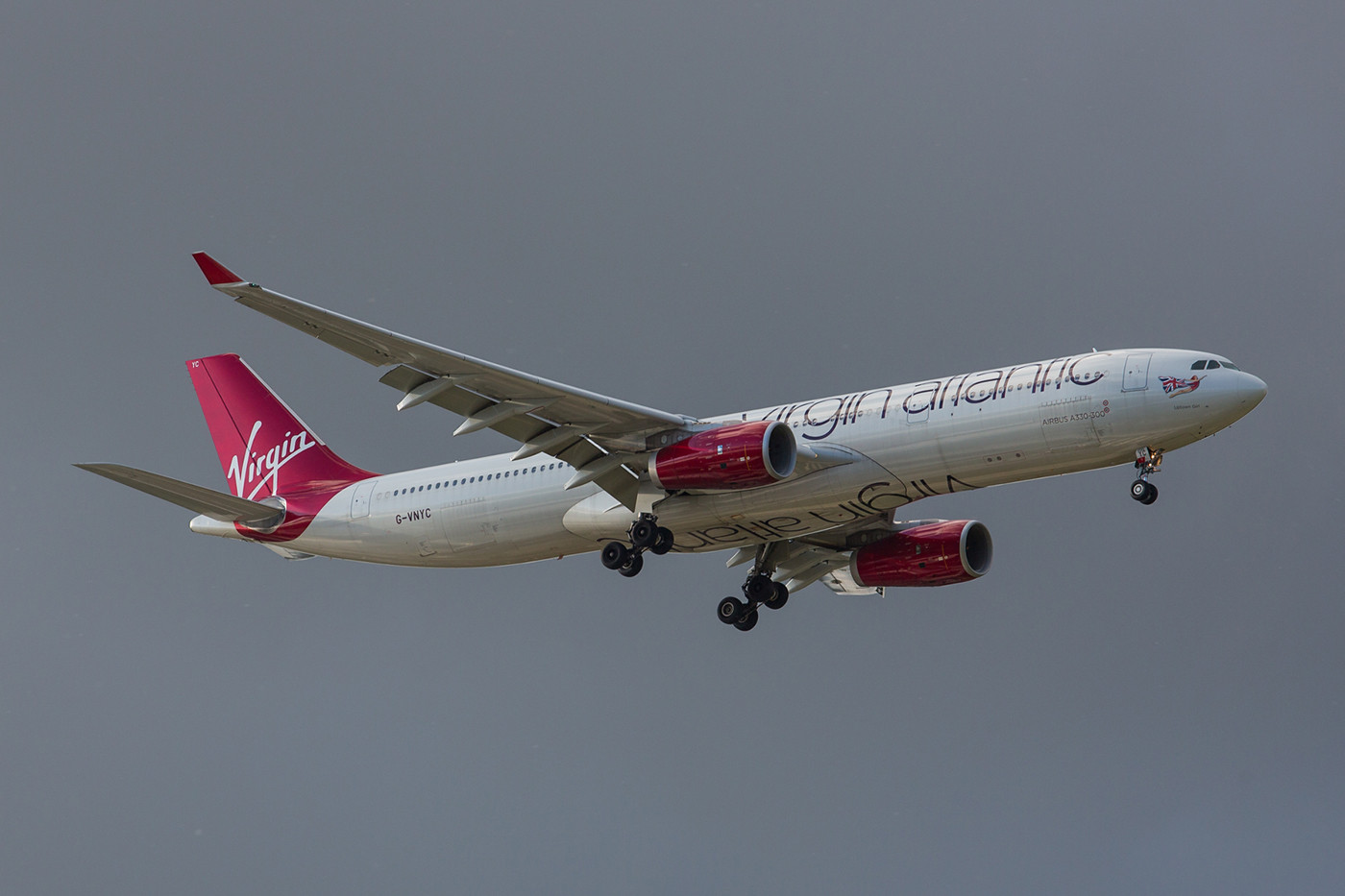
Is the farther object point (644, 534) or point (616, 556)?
point (616, 556)

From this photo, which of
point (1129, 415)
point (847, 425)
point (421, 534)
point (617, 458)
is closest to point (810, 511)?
point (847, 425)

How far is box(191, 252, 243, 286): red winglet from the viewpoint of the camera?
29359mm

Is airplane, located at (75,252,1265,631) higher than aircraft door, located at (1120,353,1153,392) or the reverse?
the reverse

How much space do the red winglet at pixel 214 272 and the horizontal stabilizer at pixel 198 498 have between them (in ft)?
20.0

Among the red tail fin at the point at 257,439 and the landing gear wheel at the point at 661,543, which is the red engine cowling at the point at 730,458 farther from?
the red tail fin at the point at 257,439

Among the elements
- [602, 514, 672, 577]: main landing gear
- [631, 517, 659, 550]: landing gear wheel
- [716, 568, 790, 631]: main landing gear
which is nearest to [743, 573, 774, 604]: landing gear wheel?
[716, 568, 790, 631]: main landing gear

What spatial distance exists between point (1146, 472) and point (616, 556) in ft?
41.4

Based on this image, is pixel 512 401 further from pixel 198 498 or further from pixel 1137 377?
pixel 1137 377

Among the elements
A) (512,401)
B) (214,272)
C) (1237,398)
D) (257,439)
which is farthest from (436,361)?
(1237,398)

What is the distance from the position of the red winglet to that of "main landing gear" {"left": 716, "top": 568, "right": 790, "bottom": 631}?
18376 millimetres

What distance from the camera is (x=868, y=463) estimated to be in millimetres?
35750

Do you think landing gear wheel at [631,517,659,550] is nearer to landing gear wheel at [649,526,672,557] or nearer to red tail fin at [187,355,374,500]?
landing gear wheel at [649,526,672,557]

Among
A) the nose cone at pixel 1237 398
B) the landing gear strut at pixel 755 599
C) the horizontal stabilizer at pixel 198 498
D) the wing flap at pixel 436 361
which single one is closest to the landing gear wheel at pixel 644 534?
the wing flap at pixel 436 361

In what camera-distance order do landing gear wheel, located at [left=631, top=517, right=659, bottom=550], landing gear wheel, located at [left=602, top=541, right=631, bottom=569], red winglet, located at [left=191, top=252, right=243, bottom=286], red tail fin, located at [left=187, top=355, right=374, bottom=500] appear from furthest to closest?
red tail fin, located at [left=187, top=355, right=374, bottom=500], landing gear wheel, located at [left=602, top=541, right=631, bottom=569], landing gear wheel, located at [left=631, top=517, right=659, bottom=550], red winglet, located at [left=191, top=252, right=243, bottom=286]
